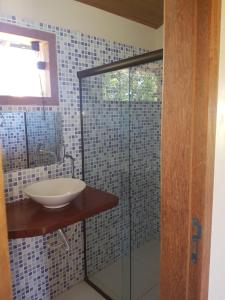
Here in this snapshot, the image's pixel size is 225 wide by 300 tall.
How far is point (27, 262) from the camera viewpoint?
1.89 meters

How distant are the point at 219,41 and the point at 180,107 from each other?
0.22 meters

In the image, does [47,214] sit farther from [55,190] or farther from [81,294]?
[81,294]

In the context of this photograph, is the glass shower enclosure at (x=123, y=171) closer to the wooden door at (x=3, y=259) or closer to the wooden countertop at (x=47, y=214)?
the wooden countertop at (x=47, y=214)

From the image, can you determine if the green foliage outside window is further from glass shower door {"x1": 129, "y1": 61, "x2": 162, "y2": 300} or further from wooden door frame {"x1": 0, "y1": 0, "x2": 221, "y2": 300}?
wooden door frame {"x1": 0, "y1": 0, "x2": 221, "y2": 300}

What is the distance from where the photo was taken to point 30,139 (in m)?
1.87

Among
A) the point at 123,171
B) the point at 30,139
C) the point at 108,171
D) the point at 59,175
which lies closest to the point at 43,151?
the point at 30,139

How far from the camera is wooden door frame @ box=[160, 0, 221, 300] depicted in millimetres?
711

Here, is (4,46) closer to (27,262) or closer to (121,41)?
(121,41)

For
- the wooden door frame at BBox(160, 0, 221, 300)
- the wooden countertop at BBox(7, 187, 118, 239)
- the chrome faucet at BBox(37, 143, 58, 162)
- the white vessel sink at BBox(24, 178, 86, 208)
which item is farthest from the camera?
the chrome faucet at BBox(37, 143, 58, 162)

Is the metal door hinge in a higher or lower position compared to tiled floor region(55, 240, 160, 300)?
higher

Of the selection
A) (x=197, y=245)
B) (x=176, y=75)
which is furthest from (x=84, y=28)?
(x=197, y=245)

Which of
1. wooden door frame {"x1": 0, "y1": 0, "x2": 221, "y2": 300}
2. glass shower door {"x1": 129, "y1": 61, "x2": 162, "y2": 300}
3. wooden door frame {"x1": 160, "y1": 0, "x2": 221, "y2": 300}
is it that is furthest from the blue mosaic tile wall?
wooden door frame {"x1": 160, "y1": 0, "x2": 221, "y2": 300}

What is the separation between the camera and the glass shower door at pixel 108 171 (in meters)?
2.16

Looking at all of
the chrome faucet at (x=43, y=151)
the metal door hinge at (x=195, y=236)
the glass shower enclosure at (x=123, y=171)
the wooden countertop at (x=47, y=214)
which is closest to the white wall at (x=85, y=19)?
the glass shower enclosure at (x=123, y=171)
